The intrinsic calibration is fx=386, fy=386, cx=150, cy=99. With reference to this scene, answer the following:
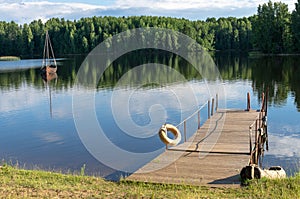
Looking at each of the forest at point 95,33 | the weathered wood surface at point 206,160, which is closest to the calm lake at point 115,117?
the weathered wood surface at point 206,160

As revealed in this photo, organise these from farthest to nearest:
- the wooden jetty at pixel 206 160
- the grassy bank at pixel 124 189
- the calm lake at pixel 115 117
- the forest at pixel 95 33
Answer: the forest at pixel 95 33 → the calm lake at pixel 115 117 → the wooden jetty at pixel 206 160 → the grassy bank at pixel 124 189

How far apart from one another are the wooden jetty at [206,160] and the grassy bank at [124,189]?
56cm

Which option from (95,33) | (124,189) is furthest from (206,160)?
(95,33)

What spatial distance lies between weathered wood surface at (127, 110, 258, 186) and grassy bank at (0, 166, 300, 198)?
0.56 m

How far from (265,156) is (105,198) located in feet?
32.7

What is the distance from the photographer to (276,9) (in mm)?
94750

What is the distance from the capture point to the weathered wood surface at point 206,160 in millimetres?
11586

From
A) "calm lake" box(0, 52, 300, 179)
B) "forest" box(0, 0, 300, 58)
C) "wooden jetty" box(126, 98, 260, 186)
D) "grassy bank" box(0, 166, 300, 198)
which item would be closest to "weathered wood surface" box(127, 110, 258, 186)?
"wooden jetty" box(126, 98, 260, 186)

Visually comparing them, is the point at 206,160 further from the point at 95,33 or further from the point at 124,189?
→ the point at 95,33

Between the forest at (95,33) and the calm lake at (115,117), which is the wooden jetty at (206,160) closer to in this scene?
the calm lake at (115,117)

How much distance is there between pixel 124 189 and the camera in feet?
35.5

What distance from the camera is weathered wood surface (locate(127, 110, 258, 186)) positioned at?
11.6 meters

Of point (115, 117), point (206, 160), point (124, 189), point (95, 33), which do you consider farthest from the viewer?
point (95, 33)

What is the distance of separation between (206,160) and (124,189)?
367cm
